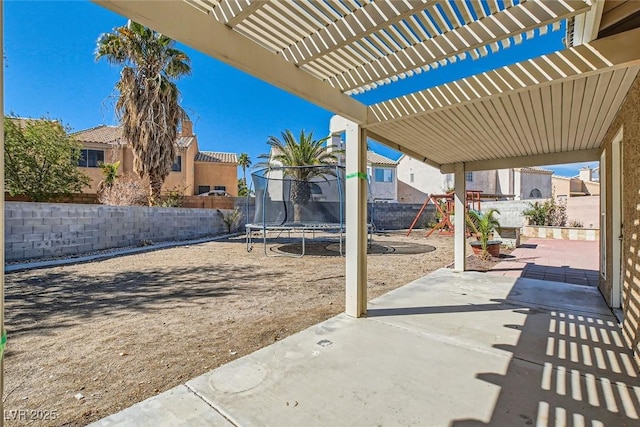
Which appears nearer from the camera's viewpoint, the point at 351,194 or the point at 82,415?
the point at 82,415

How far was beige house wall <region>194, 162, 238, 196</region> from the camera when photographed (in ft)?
67.2

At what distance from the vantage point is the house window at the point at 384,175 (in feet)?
83.8

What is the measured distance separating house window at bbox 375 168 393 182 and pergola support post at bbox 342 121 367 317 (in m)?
22.6

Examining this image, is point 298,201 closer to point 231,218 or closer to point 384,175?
point 231,218

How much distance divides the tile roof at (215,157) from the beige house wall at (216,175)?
1.11 feet

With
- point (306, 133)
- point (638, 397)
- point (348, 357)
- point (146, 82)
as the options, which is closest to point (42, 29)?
point (146, 82)

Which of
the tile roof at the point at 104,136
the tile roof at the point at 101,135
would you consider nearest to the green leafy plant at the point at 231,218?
the tile roof at the point at 104,136

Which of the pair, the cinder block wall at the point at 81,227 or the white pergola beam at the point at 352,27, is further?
the cinder block wall at the point at 81,227

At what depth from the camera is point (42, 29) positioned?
7.45 metres

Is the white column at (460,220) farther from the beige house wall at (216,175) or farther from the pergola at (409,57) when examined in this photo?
the beige house wall at (216,175)

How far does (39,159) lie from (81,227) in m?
3.57

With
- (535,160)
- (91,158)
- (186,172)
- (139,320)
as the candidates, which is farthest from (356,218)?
(91,158)

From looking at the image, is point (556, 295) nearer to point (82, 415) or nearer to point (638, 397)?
point (638, 397)

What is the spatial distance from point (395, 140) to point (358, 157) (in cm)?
116
